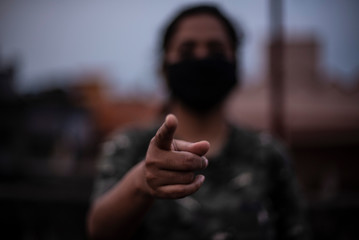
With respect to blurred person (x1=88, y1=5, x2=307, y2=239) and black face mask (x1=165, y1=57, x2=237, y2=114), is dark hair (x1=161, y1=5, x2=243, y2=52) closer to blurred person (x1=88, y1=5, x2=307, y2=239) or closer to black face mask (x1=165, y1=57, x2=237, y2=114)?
blurred person (x1=88, y1=5, x2=307, y2=239)

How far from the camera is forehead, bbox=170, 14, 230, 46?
141 centimetres

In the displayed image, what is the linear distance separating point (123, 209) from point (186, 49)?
72cm

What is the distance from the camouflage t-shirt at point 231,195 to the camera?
4.43 feet

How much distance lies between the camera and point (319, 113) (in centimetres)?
522

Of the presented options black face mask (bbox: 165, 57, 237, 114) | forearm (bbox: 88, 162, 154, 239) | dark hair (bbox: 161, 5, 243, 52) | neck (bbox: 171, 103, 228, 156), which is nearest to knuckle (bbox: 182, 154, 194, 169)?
forearm (bbox: 88, 162, 154, 239)

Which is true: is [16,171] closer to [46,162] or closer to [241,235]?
[46,162]

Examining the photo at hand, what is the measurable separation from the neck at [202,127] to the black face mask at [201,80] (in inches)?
2.8

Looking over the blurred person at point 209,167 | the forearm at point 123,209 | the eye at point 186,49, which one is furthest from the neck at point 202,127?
the forearm at point 123,209

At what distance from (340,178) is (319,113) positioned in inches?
83.1

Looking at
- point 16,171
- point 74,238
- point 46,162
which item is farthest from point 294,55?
point 46,162

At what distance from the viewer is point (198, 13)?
1473mm

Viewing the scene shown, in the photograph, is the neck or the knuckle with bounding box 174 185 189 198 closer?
the knuckle with bounding box 174 185 189 198

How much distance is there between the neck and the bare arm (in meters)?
0.51

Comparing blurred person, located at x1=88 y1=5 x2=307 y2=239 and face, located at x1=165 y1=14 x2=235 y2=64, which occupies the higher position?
face, located at x1=165 y1=14 x2=235 y2=64
